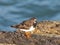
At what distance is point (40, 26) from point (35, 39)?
5.60 feet

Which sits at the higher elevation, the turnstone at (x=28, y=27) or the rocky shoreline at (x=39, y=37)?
the turnstone at (x=28, y=27)

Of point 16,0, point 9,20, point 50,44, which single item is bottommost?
point 50,44

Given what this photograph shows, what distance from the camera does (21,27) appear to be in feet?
31.8

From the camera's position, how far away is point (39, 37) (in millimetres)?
9383

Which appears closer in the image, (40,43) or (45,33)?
(40,43)

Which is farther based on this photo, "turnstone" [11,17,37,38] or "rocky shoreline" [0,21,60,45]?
"turnstone" [11,17,37,38]

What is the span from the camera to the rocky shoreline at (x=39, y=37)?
8836mm

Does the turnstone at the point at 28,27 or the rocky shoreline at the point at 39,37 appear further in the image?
the turnstone at the point at 28,27

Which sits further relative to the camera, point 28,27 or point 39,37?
point 28,27

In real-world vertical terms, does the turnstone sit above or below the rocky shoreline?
above

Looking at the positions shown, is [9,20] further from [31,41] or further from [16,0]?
[31,41]

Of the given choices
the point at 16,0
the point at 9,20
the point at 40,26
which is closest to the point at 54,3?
the point at 16,0

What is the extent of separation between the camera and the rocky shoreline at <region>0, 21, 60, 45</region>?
8836 mm

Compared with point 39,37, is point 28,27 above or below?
above
